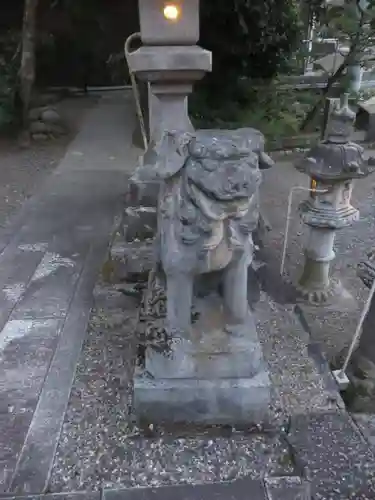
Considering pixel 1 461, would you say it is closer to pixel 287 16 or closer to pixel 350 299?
pixel 350 299

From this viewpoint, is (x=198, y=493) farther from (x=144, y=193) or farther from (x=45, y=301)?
(x=144, y=193)

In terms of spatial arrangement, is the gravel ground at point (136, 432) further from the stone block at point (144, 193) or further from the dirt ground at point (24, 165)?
the dirt ground at point (24, 165)

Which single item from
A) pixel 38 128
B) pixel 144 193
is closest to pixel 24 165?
pixel 38 128

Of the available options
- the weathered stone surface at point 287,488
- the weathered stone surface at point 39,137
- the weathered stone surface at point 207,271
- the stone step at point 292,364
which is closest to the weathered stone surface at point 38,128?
the weathered stone surface at point 39,137

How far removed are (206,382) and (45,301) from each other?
170 centimetres

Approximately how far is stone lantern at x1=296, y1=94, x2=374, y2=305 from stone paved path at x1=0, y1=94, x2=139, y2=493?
171cm

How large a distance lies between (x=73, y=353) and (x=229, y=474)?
1.21 m

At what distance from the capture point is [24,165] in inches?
318

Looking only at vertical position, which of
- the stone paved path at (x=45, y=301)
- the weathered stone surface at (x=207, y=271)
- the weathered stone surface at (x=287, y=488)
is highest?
the weathered stone surface at (x=207, y=271)

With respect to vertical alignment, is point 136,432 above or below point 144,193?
below

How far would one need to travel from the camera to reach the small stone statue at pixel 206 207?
2.11 meters

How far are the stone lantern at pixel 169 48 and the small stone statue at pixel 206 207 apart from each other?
179 cm

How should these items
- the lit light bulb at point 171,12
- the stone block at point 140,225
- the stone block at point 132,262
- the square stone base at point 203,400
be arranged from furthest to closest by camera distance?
the lit light bulb at point 171,12 → the stone block at point 140,225 → the stone block at point 132,262 → the square stone base at point 203,400

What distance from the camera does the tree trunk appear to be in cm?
874
